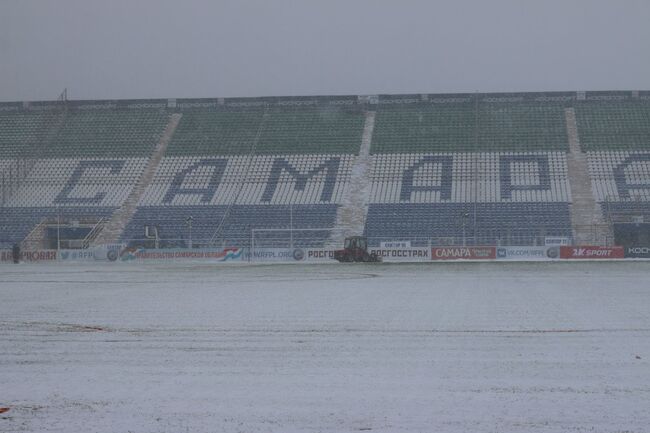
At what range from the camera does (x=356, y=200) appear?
7219 centimetres

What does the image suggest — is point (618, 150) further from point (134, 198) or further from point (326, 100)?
point (134, 198)

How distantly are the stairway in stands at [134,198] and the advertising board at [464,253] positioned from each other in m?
24.7

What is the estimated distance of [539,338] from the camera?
45.1 feet

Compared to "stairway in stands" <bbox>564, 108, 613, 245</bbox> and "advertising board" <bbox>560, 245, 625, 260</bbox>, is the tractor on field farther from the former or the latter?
"stairway in stands" <bbox>564, 108, 613, 245</bbox>

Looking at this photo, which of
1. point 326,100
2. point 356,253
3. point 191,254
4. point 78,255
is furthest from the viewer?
point 326,100

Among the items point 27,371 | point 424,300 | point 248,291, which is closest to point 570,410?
point 27,371

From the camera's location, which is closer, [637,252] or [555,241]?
[637,252]

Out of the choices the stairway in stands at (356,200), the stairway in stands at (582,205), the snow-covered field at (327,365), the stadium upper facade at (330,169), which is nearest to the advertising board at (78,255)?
the stadium upper facade at (330,169)


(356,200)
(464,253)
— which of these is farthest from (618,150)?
(464,253)

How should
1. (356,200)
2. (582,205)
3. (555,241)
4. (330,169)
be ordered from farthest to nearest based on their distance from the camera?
(330,169), (356,200), (582,205), (555,241)

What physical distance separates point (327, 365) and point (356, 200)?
61106 mm

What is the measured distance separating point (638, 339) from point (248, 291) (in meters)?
14.1

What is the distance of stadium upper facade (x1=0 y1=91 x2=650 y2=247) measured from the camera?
222 ft

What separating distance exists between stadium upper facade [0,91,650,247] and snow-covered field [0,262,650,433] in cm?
4503
